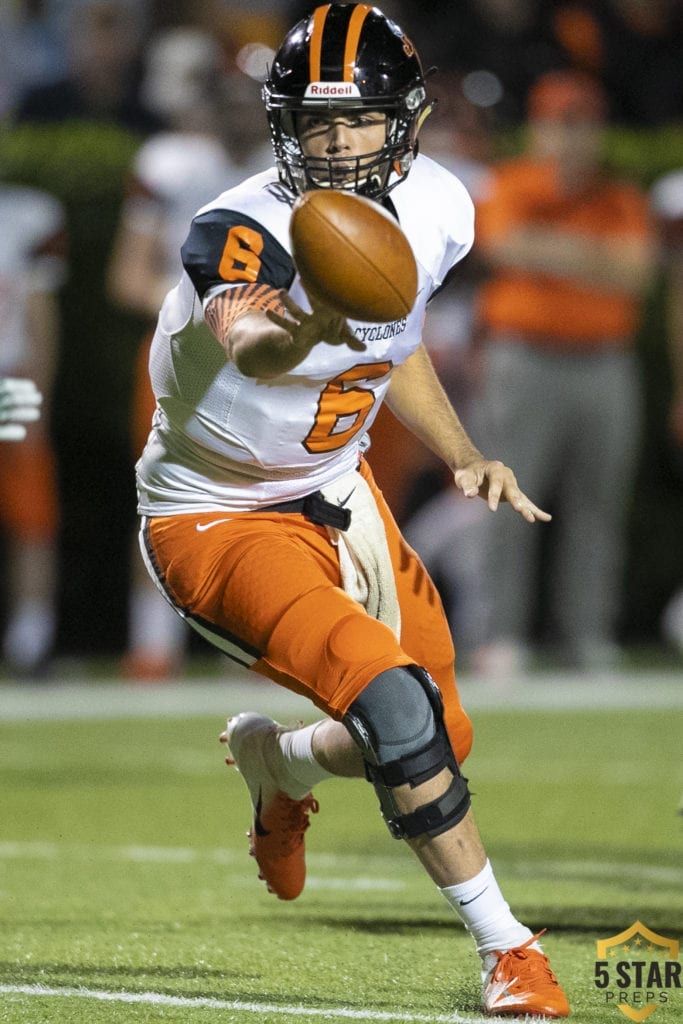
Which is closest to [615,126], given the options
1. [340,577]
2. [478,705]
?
[478,705]

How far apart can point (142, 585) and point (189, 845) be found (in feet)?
9.69

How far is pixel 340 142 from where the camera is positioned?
151 inches

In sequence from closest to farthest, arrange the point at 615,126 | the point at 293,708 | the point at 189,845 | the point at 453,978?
the point at 453,978 → the point at 189,845 → the point at 293,708 → the point at 615,126

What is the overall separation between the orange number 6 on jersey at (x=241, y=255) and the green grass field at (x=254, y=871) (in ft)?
4.59

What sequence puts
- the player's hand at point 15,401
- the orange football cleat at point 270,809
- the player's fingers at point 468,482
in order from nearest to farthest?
the player's fingers at point 468,482
the player's hand at point 15,401
the orange football cleat at point 270,809

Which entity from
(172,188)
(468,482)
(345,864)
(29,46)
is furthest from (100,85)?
(468,482)

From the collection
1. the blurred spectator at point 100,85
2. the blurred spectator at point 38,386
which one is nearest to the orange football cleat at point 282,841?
the blurred spectator at point 38,386

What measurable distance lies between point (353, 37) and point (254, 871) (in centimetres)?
253

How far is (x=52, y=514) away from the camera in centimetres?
862

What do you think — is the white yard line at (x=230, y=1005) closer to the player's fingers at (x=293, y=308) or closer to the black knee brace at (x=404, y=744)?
the black knee brace at (x=404, y=744)

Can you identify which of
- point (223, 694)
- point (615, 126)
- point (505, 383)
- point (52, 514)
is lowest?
point (223, 694)

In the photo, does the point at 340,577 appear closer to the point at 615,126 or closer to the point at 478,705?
the point at 478,705

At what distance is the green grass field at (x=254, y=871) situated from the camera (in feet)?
12.6

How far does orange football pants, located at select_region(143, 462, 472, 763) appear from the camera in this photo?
3678 millimetres
